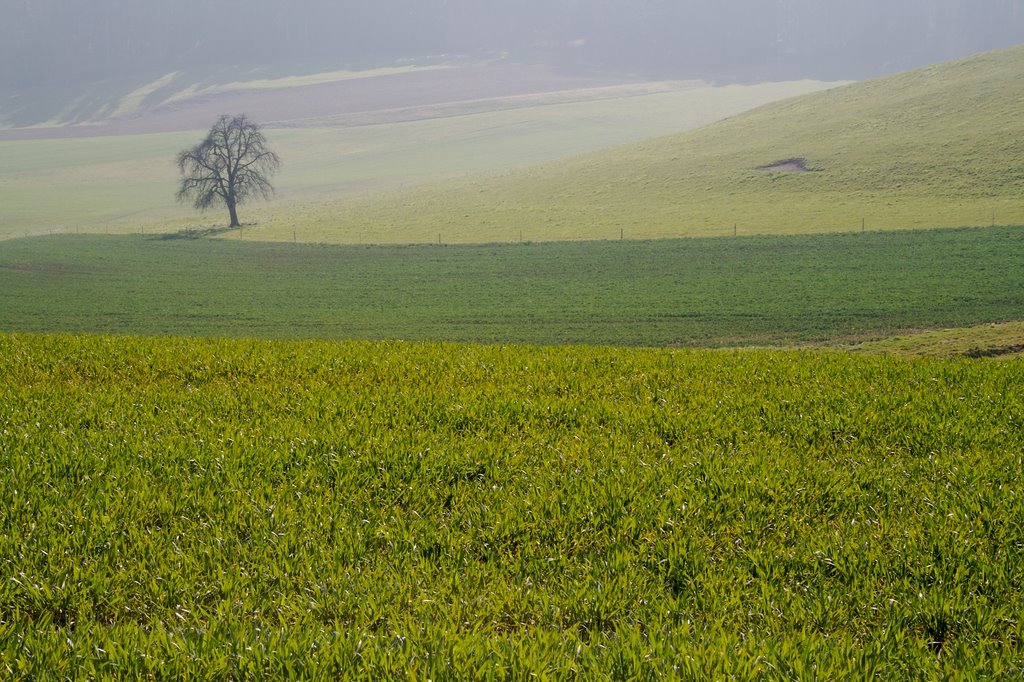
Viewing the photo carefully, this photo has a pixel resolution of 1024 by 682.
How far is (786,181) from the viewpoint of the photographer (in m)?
67.4

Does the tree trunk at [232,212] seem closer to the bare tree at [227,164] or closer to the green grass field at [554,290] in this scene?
the bare tree at [227,164]

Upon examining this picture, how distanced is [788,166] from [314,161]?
94140 mm

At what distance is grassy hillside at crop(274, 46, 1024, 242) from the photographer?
56094 mm

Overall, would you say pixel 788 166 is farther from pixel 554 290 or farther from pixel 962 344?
pixel 962 344

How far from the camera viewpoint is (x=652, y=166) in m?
80.4

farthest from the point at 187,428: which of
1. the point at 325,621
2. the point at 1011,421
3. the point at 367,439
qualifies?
the point at 1011,421

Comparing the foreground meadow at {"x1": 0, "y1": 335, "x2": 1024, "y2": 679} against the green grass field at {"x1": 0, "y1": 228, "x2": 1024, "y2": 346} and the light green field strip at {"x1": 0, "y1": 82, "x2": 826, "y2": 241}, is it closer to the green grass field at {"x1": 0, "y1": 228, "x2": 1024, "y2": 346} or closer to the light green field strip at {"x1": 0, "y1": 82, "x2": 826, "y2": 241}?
the green grass field at {"x1": 0, "y1": 228, "x2": 1024, "y2": 346}

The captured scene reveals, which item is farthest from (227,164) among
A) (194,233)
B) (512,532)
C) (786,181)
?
(512,532)

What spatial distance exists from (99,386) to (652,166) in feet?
248

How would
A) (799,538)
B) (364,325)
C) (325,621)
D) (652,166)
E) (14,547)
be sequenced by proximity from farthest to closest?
(652,166) < (364,325) < (799,538) < (14,547) < (325,621)

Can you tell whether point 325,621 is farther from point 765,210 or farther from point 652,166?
point 652,166

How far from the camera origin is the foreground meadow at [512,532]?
3.66 meters

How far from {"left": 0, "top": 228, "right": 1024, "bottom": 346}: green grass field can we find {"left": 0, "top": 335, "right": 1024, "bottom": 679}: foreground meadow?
2162 centimetres

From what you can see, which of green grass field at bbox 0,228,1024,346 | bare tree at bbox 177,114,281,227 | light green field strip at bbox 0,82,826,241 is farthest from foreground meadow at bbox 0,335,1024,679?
bare tree at bbox 177,114,281,227
